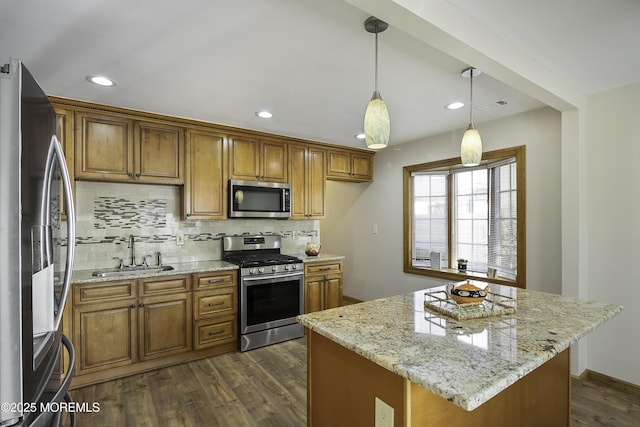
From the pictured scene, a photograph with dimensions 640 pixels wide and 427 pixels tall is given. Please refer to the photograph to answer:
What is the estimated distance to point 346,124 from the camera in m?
3.58

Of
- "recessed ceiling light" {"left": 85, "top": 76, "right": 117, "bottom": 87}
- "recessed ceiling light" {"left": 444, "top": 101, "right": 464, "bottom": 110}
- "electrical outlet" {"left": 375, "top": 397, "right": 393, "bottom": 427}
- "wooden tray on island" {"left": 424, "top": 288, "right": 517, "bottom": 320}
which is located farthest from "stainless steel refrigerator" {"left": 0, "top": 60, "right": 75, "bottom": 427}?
"recessed ceiling light" {"left": 444, "top": 101, "right": 464, "bottom": 110}

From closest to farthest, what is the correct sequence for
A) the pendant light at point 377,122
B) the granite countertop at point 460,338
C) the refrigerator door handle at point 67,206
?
the granite countertop at point 460,338, the refrigerator door handle at point 67,206, the pendant light at point 377,122

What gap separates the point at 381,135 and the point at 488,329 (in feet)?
3.31

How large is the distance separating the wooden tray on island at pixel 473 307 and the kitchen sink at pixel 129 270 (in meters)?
2.47

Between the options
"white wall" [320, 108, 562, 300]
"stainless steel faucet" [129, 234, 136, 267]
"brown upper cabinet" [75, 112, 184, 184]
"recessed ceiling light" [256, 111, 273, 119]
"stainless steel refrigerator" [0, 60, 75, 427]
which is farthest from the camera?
"stainless steel faucet" [129, 234, 136, 267]

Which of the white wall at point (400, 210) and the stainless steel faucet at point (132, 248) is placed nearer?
the white wall at point (400, 210)

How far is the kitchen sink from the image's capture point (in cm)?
301

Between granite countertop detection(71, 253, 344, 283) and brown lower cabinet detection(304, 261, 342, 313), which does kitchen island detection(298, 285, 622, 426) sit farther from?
brown lower cabinet detection(304, 261, 342, 313)

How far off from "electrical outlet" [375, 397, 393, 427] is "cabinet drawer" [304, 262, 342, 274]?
2.75 m

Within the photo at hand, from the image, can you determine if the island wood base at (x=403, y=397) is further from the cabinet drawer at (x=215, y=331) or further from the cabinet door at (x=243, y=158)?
the cabinet door at (x=243, y=158)

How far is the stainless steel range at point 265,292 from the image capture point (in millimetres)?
3455

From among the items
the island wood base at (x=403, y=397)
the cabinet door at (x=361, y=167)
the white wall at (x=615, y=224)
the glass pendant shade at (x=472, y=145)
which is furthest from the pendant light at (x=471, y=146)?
the cabinet door at (x=361, y=167)

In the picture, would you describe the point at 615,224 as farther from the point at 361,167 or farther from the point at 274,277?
the point at 274,277

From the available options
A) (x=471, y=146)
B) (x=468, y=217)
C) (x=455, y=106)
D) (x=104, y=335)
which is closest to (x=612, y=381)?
(x=468, y=217)
